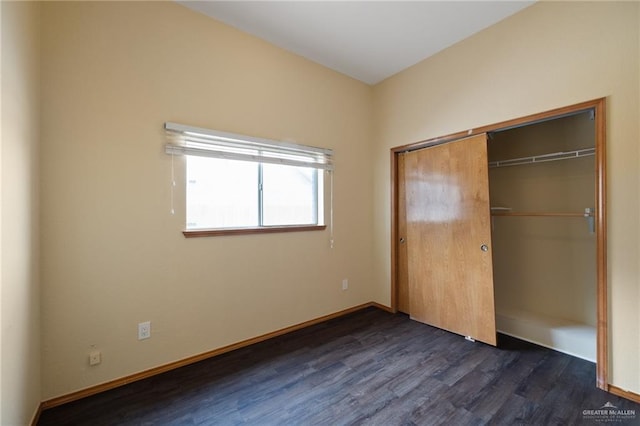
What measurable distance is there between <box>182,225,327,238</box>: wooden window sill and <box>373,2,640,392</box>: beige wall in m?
1.64

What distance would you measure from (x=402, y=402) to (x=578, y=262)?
233 centimetres

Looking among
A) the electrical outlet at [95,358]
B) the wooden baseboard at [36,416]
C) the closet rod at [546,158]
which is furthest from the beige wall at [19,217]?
the closet rod at [546,158]

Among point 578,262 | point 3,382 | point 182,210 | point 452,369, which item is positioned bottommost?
point 452,369

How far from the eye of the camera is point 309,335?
2701 mm

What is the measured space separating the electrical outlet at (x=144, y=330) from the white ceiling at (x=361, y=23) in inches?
101

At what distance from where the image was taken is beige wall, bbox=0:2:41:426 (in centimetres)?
117

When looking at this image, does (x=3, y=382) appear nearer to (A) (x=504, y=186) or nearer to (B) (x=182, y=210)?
(B) (x=182, y=210)

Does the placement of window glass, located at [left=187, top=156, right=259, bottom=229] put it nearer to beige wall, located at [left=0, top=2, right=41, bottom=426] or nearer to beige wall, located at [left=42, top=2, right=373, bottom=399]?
beige wall, located at [left=42, top=2, right=373, bottom=399]

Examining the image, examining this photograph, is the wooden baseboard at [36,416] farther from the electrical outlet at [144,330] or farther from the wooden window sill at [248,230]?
the wooden window sill at [248,230]

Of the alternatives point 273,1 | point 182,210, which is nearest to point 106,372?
point 182,210

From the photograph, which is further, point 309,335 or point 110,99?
point 309,335

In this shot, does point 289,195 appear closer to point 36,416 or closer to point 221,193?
point 221,193

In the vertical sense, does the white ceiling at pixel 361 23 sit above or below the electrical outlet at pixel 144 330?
above

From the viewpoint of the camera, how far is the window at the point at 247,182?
2234mm
